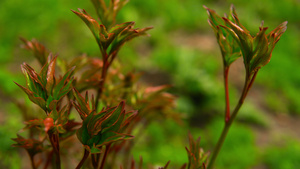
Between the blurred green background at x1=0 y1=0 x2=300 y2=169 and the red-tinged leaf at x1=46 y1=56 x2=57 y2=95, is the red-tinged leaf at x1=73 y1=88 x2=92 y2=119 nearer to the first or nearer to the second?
the red-tinged leaf at x1=46 y1=56 x2=57 y2=95

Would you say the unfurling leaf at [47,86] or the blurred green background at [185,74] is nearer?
the unfurling leaf at [47,86]

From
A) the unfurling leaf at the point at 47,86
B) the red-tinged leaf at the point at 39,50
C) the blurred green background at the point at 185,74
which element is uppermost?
the red-tinged leaf at the point at 39,50

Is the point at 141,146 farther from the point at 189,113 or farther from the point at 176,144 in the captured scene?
the point at 189,113

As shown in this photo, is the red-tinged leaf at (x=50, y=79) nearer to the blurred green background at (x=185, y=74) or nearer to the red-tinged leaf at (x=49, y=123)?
the red-tinged leaf at (x=49, y=123)

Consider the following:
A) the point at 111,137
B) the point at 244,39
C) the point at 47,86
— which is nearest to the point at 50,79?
the point at 47,86

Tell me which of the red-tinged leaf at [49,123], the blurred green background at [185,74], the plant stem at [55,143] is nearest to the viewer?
the red-tinged leaf at [49,123]

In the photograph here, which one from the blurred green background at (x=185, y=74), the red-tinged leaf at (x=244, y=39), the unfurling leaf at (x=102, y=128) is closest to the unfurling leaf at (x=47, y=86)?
the unfurling leaf at (x=102, y=128)

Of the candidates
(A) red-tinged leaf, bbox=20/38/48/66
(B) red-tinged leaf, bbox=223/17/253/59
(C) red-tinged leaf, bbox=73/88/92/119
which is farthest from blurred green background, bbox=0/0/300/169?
(B) red-tinged leaf, bbox=223/17/253/59

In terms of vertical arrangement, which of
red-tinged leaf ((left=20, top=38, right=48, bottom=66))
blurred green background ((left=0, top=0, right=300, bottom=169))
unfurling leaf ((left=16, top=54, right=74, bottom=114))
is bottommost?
blurred green background ((left=0, top=0, right=300, bottom=169))

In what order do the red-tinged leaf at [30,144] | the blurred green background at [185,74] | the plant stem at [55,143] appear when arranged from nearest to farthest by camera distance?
the plant stem at [55,143]
the red-tinged leaf at [30,144]
the blurred green background at [185,74]
